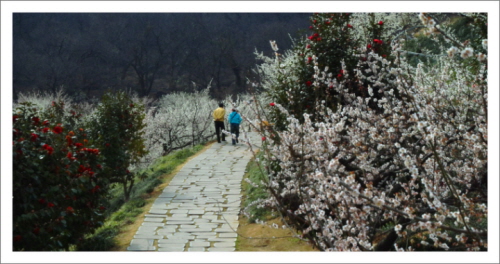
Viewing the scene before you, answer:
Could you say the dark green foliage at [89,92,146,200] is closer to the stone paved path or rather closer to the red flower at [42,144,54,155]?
the stone paved path

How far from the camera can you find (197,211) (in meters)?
6.47

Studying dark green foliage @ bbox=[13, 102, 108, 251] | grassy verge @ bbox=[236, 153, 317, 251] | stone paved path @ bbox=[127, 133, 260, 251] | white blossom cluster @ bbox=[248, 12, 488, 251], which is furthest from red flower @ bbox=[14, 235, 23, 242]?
white blossom cluster @ bbox=[248, 12, 488, 251]

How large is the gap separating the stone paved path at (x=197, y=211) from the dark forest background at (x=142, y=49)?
22094mm

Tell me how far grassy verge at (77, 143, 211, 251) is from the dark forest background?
2168 centimetres

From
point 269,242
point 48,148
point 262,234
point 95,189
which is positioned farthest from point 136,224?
point 48,148

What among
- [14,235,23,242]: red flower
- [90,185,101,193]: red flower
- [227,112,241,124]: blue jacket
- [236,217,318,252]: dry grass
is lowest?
[236,217,318,252]: dry grass

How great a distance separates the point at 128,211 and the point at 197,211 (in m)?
1.23

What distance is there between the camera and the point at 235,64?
33.6 metres

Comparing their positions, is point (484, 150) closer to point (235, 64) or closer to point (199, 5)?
point (199, 5)

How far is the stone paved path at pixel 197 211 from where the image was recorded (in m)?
5.17

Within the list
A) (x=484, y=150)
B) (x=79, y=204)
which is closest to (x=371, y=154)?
(x=484, y=150)

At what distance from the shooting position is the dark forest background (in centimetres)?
2978

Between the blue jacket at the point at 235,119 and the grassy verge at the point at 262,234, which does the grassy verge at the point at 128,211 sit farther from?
Result: the blue jacket at the point at 235,119

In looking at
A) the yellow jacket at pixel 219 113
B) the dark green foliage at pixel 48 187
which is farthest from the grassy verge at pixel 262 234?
the yellow jacket at pixel 219 113
